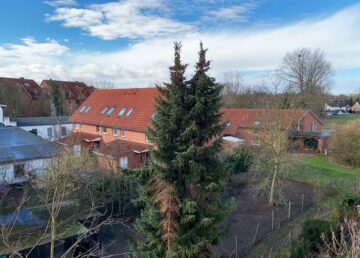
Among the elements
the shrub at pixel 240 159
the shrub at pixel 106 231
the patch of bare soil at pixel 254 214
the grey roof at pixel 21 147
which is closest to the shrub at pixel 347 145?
the patch of bare soil at pixel 254 214

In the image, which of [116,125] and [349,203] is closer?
[349,203]

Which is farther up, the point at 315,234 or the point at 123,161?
the point at 123,161

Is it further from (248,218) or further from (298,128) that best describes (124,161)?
(298,128)

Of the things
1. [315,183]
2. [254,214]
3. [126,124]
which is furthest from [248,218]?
[126,124]

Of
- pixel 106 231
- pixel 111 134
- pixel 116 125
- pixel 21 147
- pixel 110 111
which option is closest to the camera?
pixel 106 231

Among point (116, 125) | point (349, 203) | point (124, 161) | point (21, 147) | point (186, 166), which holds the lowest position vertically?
point (349, 203)

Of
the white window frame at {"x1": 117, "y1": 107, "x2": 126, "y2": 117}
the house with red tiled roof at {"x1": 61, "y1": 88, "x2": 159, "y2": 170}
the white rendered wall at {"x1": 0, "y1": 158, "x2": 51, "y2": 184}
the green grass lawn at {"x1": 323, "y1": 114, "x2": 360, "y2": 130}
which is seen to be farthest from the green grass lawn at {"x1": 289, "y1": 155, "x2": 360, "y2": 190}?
the white rendered wall at {"x1": 0, "y1": 158, "x2": 51, "y2": 184}

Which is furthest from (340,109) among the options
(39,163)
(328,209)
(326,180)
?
(39,163)
